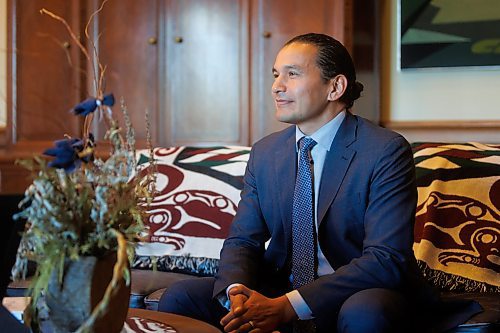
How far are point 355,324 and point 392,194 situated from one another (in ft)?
1.30

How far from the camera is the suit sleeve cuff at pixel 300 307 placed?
6.38 ft

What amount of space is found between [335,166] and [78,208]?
917 mm

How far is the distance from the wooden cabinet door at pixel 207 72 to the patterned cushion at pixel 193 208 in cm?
47

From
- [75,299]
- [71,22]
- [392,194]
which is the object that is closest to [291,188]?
[392,194]

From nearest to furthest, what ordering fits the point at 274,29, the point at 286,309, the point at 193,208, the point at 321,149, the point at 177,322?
the point at 177,322 < the point at 286,309 < the point at 321,149 < the point at 193,208 < the point at 274,29

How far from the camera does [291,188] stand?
220cm

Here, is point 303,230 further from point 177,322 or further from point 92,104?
point 92,104

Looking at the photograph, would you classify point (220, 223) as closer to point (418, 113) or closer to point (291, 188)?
point (291, 188)

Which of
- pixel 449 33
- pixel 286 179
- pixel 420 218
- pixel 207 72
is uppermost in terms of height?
pixel 449 33

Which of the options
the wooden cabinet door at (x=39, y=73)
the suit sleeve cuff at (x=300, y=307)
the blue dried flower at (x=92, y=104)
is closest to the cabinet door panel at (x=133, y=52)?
the wooden cabinet door at (x=39, y=73)

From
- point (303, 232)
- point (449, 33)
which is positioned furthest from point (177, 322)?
point (449, 33)

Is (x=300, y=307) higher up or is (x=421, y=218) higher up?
(x=421, y=218)

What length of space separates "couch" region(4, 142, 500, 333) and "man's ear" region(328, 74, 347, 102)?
0.58 metres

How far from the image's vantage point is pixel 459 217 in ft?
8.35
